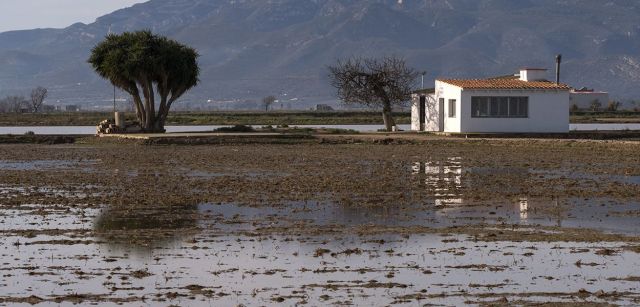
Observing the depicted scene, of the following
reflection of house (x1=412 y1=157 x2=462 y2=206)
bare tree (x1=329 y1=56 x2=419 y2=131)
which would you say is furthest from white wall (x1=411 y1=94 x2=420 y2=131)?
reflection of house (x1=412 y1=157 x2=462 y2=206)

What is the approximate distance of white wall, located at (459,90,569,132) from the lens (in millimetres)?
59500

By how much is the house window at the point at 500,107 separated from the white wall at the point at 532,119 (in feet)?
0.64

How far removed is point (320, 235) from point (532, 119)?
134 feet

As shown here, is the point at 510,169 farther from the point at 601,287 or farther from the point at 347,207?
the point at 601,287

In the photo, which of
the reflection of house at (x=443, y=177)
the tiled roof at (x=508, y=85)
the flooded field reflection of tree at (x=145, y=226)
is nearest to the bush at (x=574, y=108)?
the tiled roof at (x=508, y=85)

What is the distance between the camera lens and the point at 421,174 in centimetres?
3472

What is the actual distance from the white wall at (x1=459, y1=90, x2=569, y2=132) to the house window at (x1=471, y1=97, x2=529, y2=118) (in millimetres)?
196

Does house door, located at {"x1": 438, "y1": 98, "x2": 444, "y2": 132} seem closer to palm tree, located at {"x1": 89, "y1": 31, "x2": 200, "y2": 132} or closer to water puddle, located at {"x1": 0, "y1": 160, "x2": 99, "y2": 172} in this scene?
palm tree, located at {"x1": 89, "y1": 31, "x2": 200, "y2": 132}

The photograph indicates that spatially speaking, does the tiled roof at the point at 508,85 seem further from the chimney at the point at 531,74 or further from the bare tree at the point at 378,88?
the bare tree at the point at 378,88

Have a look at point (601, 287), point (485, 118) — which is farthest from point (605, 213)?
point (485, 118)

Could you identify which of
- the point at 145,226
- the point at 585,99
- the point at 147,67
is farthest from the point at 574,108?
the point at 145,226

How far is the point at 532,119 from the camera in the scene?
59750 millimetres

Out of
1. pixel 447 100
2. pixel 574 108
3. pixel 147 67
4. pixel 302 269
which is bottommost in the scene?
pixel 302 269

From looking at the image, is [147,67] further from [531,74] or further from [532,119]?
[531,74]
